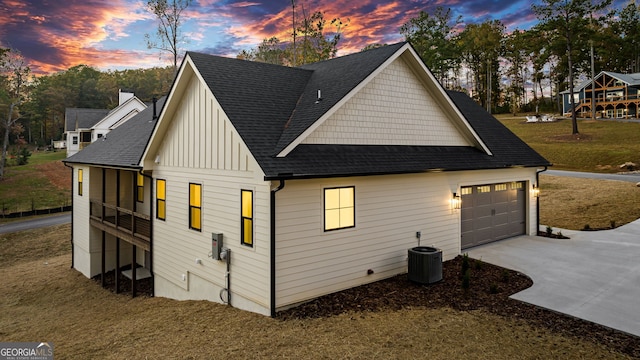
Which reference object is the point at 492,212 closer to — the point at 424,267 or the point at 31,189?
the point at 424,267

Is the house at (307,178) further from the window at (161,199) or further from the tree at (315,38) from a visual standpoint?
the tree at (315,38)

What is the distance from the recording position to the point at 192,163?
34.7ft

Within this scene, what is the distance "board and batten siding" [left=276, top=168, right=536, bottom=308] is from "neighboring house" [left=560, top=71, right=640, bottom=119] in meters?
51.2

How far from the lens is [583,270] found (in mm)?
10148

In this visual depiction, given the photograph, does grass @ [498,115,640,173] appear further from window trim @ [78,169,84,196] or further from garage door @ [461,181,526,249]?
window trim @ [78,169,84,196]

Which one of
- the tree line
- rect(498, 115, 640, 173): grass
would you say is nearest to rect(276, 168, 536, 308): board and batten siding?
rect(498, 115, 640, 173): grass

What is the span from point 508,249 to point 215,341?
1007 centimetres

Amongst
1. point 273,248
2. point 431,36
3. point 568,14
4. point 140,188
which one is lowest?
point 273,248

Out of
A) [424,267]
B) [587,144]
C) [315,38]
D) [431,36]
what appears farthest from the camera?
[431,36]

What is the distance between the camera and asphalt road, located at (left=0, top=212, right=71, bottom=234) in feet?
79.3

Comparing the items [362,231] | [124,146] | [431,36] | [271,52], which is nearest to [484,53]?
[431,36]

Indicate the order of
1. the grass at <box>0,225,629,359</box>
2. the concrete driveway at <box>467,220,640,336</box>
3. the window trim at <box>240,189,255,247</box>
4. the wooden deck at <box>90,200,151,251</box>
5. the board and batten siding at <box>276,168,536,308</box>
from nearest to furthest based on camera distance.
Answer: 1. the grass at <box>0,225,629,359</box>
2. the concrete driveway at <box>467,220,640,336</box>
3. the board and batten siding at <box>276,168,536,308</box>
4. the window trim at <box>240,189,255,247</box>
5. the wooden deck at <box>90,200,151,251</box>

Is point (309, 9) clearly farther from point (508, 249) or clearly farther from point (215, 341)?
point (215, 341)

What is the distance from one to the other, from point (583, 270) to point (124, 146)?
1671 centimetres
